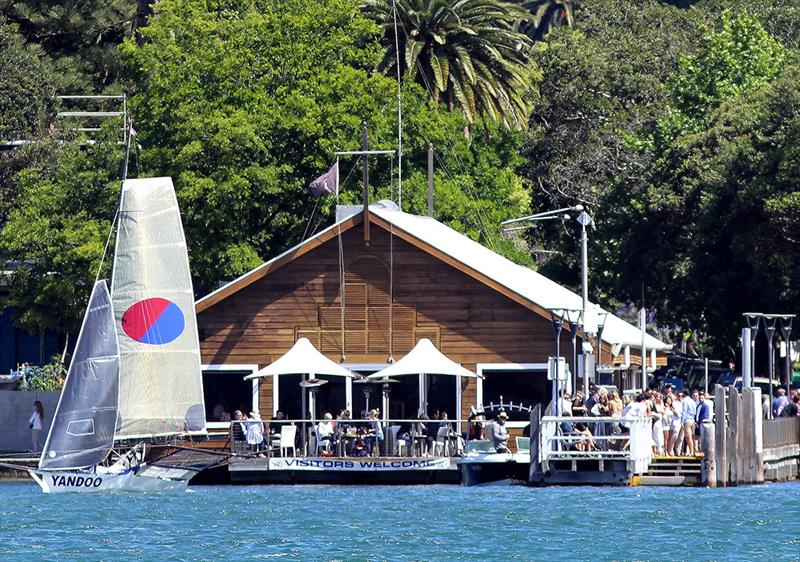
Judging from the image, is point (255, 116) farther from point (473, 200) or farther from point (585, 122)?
point (585, 122)

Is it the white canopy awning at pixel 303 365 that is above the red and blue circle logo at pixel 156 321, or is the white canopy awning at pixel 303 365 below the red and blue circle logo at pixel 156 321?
below

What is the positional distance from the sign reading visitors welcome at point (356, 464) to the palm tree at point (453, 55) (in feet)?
70.9

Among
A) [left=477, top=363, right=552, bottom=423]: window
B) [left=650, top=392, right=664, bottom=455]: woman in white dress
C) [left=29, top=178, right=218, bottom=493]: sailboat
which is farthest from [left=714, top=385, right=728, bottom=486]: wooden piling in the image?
[left=29, top=178, right=218, bottom=493]: sailboat

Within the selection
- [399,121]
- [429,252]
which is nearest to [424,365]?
[429,252]

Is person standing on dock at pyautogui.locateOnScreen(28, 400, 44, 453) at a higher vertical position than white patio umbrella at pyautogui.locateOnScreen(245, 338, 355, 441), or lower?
lower

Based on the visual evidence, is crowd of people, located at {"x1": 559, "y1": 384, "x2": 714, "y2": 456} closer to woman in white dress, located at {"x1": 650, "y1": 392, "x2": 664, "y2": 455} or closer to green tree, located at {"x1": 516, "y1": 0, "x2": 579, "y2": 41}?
woman in white dress, located at {"x1": 650, "y1": 392, "x2": 664, "y2": 455}

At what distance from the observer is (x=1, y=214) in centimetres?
6719

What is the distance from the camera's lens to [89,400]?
4431 cm

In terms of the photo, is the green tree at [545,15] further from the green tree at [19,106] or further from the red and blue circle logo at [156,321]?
the red and blue circle logo at [156,321]

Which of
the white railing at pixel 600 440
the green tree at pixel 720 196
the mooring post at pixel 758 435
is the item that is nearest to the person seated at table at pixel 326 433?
the white railing at pixel 600 440

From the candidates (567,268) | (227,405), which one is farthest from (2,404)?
(567,268)

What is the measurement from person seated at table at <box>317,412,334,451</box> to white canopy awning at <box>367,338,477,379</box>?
169 cm

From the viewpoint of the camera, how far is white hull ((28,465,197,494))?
4428 centimetres

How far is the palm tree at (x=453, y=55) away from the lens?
66.3 metres
